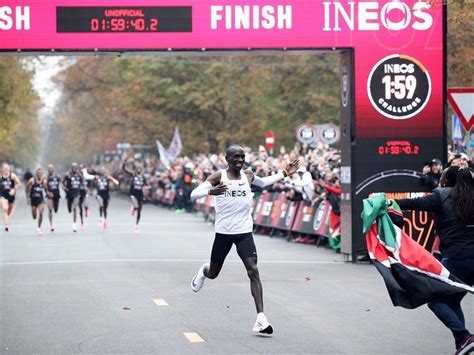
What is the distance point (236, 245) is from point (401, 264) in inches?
97.6

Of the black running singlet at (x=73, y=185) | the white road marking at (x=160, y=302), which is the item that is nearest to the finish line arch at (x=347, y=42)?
the white road marking at (x=160, y=302)

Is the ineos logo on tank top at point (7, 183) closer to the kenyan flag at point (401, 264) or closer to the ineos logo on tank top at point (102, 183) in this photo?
the ineos logo on tank top at point (102, 183)

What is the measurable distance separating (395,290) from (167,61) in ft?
168

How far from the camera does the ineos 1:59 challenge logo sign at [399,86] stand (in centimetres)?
2069

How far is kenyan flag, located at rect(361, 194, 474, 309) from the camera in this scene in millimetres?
10070

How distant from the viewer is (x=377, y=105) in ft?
68.0

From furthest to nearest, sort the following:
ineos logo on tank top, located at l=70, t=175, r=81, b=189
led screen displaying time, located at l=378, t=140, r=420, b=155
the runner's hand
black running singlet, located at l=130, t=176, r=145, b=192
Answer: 1. ineos logo on tank top, located at l=70, t=175, r=81, b=189
2. black running singlet, located at l=130, t=176, r=145, b=192
3. led screen displaying time, located at l=378, t=140, r=420, b=155
4. the runner's hand

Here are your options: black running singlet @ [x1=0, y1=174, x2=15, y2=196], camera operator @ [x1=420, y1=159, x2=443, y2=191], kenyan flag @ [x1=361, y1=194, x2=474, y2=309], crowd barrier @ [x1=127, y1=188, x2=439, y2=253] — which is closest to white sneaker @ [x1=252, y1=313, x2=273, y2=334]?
Result: kenyan flag @ [x1=361, y1=194, x2=474, y2=309]

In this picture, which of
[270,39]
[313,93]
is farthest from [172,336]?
[313,93]

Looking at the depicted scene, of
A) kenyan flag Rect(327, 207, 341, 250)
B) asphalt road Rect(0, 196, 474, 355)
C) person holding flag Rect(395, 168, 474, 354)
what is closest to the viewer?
person holding flag Rect(395, 168, 474, 354)

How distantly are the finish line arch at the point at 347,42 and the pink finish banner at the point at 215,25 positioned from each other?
0.02 meters

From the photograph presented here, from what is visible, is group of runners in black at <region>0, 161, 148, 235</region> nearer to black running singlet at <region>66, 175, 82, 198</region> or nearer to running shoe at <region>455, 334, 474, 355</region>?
black running singlet at <region>66, 175, 82, 198</region>

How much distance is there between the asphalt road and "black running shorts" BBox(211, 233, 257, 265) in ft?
2.43

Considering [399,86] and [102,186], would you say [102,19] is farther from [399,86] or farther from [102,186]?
[102,186]
